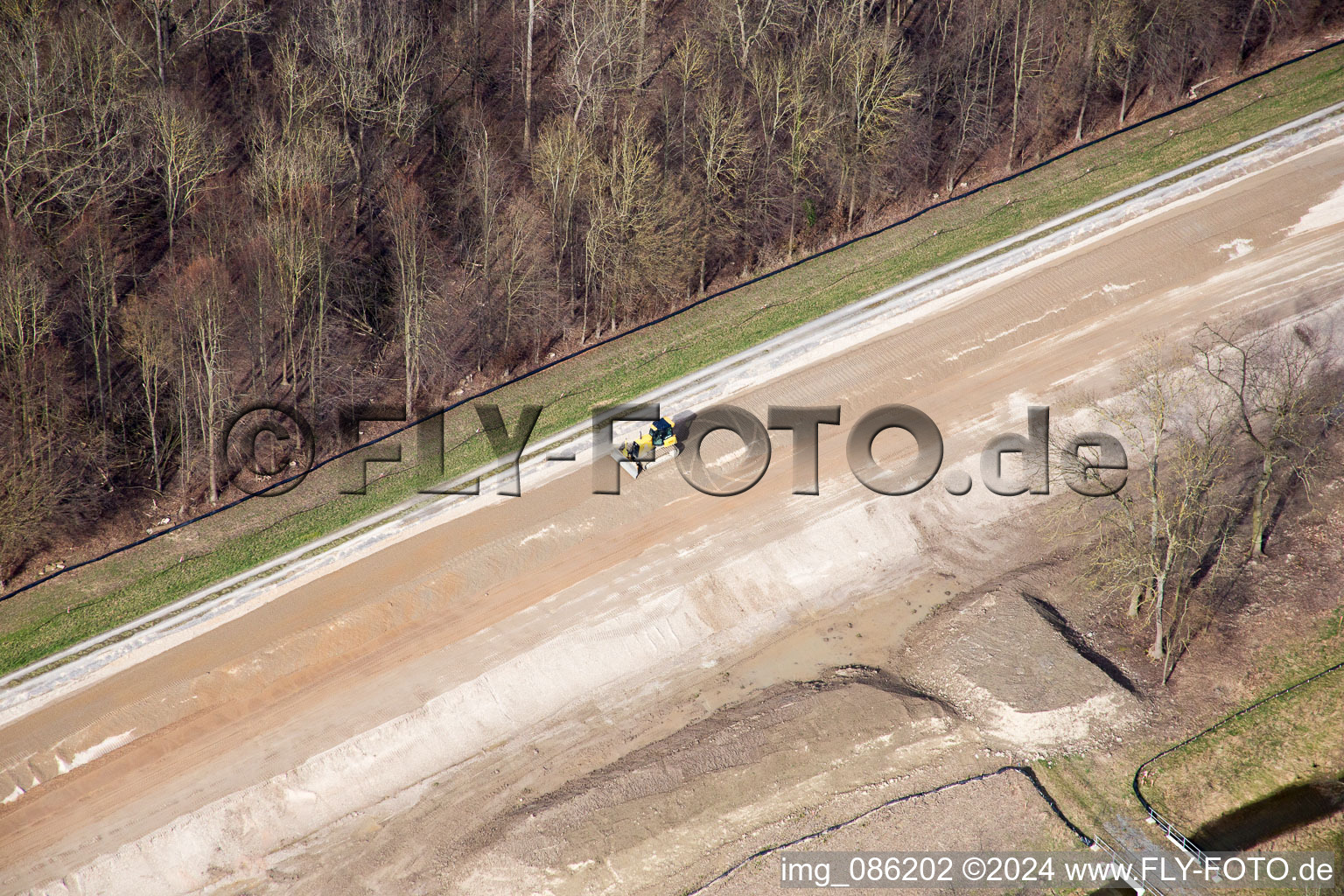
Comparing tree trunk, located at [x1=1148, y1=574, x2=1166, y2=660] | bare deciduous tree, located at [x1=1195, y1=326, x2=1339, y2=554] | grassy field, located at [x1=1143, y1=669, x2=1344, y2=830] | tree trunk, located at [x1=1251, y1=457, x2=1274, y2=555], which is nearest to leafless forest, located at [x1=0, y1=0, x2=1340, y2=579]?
bare deciduous tree, located at [x1=1195, y1=326, x2=1339, y2=554]

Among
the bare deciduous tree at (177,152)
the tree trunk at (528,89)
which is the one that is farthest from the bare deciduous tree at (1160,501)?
the bare deciduous tree at (177,152)

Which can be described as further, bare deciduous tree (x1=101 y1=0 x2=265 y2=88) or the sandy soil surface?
bare deciduous tree (x1=101 y1=0 x2=265 y2=88)

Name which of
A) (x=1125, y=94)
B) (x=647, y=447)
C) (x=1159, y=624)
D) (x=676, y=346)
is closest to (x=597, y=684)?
(x=647, y=447)

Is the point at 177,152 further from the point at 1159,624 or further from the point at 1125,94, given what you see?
the point at 1125,94

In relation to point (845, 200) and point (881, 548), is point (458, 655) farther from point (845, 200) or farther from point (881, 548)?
point (845, 200)

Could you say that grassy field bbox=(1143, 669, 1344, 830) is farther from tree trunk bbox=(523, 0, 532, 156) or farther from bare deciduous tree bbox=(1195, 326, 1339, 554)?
tree trunk bbox=(523, 0, 532, 156)

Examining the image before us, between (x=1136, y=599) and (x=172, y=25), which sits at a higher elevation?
(x=172, y=25)
